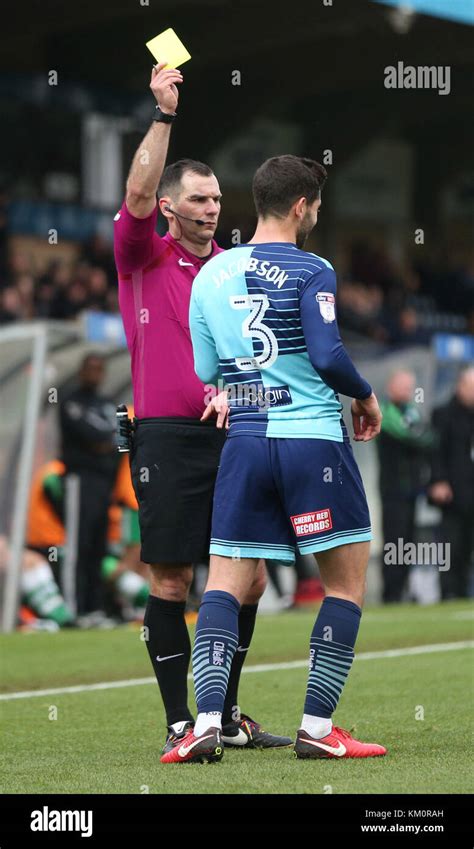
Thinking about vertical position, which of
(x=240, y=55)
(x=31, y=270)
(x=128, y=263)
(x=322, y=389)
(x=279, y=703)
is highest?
(x=240, y=55)

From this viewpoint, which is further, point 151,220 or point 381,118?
point 381,118

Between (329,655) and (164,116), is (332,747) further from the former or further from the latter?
(164,116)

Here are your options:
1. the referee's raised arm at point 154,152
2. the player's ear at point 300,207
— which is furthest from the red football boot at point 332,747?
the referee's raised arm at point 154,152

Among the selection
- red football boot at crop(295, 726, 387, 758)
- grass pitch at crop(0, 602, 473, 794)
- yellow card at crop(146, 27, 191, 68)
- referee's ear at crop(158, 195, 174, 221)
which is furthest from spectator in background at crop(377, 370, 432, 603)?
red football boot at crop(295, 726, 387, 758)

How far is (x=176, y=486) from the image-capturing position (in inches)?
245

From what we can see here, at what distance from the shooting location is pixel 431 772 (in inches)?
207

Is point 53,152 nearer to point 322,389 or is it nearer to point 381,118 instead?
point 381,118

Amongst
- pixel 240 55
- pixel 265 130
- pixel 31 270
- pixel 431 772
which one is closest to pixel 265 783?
pixel 431 772

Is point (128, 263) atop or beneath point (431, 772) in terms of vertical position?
atop

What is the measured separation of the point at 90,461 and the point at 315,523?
9.05 metres

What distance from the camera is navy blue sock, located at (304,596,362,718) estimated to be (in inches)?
224

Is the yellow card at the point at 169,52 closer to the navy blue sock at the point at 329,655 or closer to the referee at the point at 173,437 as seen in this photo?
the referee at the point at 173,437

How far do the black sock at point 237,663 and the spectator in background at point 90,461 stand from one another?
7.96 meters

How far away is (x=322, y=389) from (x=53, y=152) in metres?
19.2
